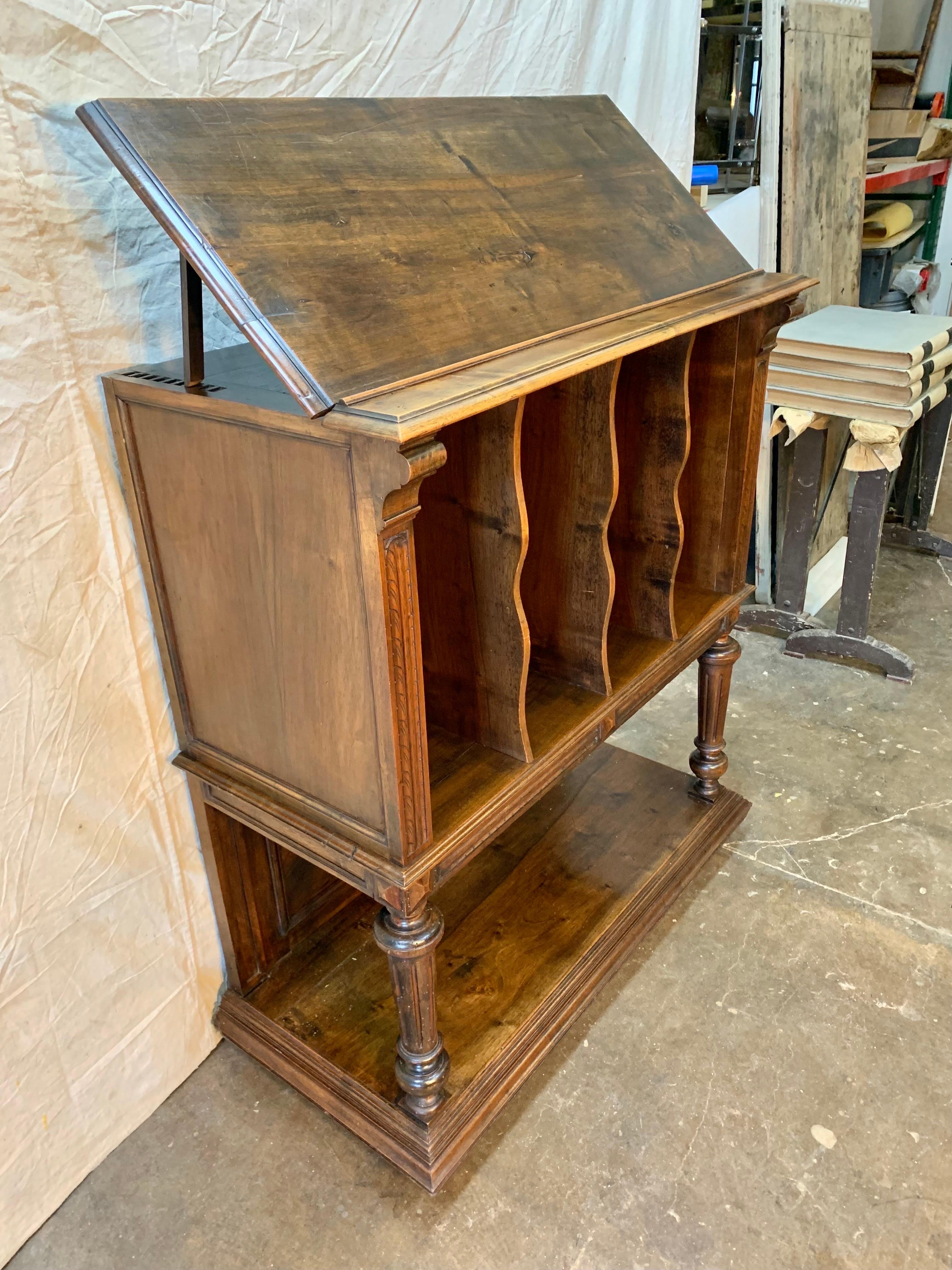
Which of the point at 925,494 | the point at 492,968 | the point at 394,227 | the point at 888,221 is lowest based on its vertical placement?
the point at 492,968

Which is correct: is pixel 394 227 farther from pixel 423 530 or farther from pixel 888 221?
pixel 888 221

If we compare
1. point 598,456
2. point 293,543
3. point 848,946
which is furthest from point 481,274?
point 848,946

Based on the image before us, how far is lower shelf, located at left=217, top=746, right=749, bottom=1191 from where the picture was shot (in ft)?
4.68

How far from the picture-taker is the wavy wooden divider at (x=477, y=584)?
1.13 m

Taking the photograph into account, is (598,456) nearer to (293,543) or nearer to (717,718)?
(293,543)

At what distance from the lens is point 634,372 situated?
1.51 m

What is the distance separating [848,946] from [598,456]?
109cm

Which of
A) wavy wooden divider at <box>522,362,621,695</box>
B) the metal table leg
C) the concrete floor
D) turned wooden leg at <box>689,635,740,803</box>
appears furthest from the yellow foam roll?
wavy wooden divider at <box>522,362,621,695</box>

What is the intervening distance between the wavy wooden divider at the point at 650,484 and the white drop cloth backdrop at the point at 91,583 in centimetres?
60

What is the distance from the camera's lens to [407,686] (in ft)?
3.37

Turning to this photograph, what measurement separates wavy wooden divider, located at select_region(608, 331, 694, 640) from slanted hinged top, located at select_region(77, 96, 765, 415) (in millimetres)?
138

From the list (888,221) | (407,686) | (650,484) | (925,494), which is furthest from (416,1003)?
(888,221)

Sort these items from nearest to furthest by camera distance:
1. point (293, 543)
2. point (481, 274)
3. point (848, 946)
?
point (293, 543) < point (481, 274) < point (848, 946)

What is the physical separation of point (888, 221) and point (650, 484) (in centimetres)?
266
